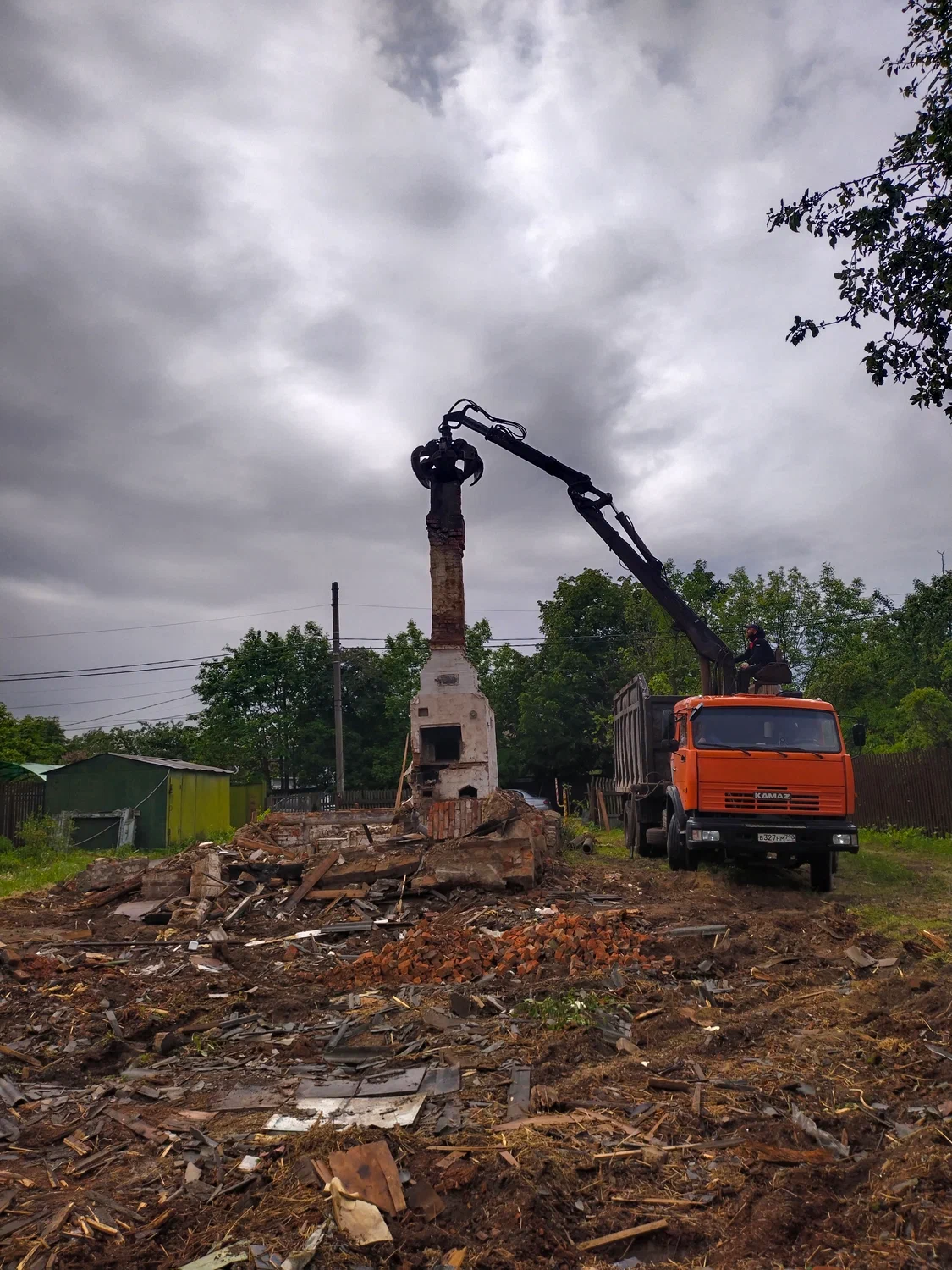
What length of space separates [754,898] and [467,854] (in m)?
3.78

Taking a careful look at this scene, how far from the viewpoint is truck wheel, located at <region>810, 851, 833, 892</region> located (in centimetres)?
1220

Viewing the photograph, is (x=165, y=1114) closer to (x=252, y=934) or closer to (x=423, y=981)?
(x=423, y=981)

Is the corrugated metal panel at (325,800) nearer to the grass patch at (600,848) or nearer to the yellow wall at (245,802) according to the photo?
the yellow wall at (245,802)

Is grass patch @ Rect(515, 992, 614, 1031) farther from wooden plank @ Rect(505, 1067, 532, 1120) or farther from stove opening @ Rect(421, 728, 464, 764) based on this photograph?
stove opening @ Rect(421, 728, 464, 764)

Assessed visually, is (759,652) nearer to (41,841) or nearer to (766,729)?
(766,729)

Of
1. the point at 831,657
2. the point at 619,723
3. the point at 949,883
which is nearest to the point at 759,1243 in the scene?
the point at 949,883

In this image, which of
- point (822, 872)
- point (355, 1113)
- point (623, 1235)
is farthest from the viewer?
point (822, 872)

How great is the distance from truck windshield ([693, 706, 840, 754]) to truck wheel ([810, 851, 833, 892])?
4.80 feet

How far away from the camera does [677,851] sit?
13125 millimetres

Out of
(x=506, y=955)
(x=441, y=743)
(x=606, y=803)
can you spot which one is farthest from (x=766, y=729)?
(x=606, y=803)

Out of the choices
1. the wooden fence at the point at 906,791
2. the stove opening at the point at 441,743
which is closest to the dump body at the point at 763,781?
the stove opening at the point at 441,743

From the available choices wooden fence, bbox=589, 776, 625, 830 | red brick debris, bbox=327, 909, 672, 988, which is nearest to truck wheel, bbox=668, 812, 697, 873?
red brick debris, bbox=327, 909, 672, 988

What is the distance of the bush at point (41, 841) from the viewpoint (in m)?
19.7

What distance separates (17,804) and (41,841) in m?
2.01
